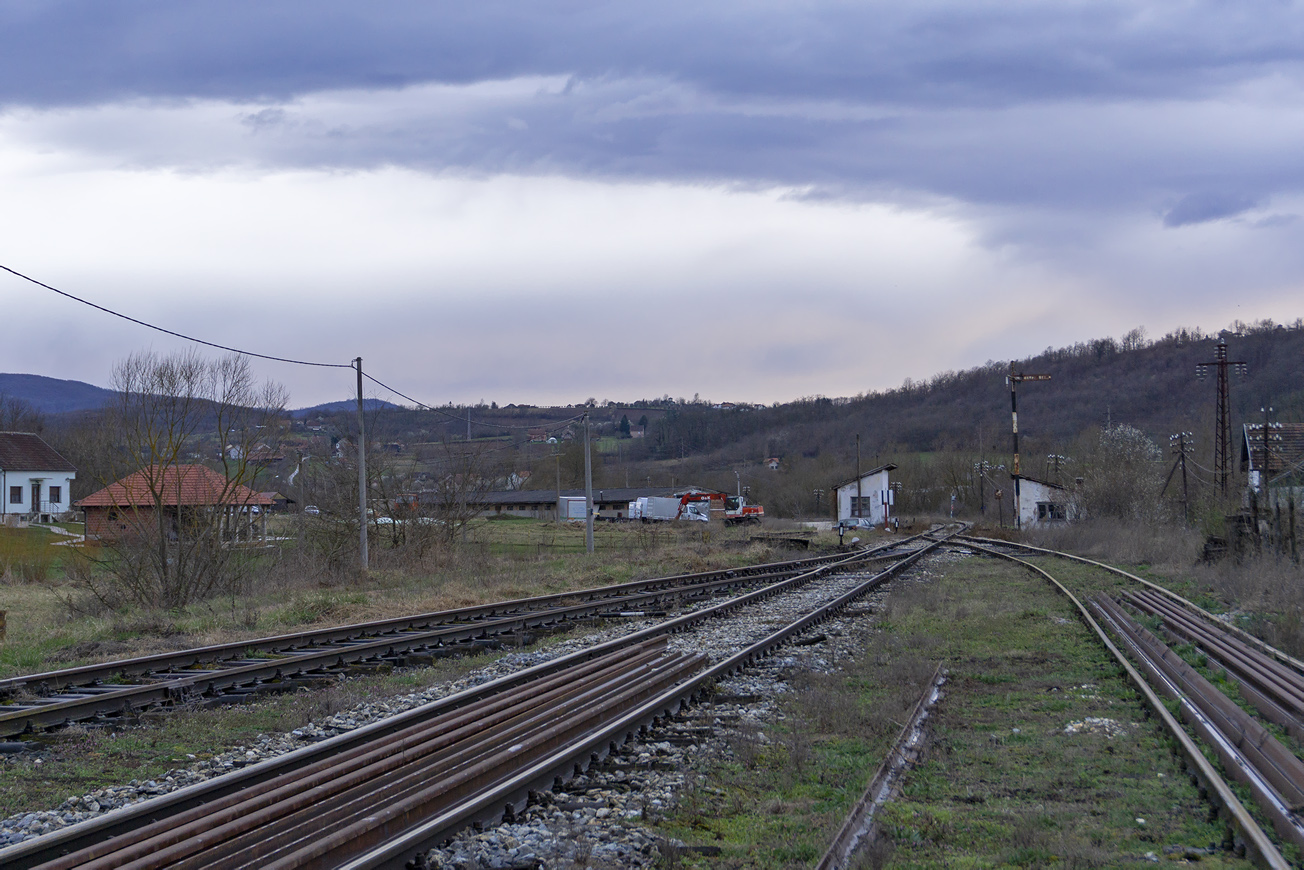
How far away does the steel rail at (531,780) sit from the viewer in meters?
5.47

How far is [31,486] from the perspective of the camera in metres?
70.9

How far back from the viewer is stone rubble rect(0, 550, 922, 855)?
19.2 ft

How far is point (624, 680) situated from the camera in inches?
411

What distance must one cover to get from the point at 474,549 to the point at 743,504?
4682 cm

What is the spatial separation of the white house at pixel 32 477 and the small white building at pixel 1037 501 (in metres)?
68.9

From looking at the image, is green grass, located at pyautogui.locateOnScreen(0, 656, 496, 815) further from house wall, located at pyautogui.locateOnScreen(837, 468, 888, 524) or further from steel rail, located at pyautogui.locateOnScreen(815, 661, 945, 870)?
house wall, located at pyautogui.locateOnScreen(837, 468, 888, 524)

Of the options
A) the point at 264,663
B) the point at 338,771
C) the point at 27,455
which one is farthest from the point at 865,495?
the point at 338,771

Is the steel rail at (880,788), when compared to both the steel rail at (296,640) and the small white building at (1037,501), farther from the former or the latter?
the small white building at (1037,501)

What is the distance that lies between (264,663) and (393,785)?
251 inches

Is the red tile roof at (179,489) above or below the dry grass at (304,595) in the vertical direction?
above

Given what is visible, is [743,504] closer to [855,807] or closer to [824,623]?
[824,623]

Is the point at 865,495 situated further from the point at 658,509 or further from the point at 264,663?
the point at 264,663

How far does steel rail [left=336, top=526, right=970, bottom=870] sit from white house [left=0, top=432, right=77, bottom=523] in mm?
70629

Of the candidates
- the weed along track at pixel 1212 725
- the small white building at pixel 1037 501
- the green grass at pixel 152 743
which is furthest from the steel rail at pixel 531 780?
the small white building at pixel 1037 501
